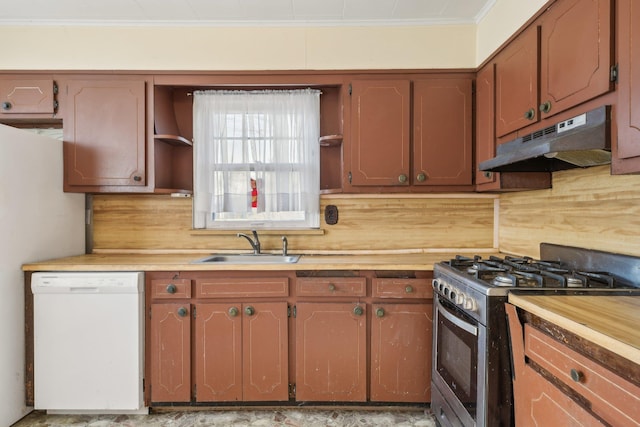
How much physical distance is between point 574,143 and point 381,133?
1199mm

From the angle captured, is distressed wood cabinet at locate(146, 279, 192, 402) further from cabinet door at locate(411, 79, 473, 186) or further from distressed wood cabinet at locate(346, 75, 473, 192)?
cabinet door at locate(411, 79, 473, 186)

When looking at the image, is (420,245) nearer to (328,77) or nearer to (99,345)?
(328,77)

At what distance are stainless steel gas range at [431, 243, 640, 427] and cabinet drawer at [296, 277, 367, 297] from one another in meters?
0.48

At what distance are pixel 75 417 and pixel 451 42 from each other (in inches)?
134

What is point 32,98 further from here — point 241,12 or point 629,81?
point 629,81

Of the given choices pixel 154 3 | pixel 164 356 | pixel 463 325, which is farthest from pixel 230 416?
pixel 154 3

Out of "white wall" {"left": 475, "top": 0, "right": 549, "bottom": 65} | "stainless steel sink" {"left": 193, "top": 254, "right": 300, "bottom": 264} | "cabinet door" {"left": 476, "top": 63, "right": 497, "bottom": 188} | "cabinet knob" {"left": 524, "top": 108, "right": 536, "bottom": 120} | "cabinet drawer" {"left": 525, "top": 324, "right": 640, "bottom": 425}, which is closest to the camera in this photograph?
"cabinet drawer" {"left": 525, "top": 324, "right": 640, "bottom": 425}

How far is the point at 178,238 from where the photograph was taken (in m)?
2.65

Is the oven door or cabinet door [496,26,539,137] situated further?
cabinet door [496,26,539,137]

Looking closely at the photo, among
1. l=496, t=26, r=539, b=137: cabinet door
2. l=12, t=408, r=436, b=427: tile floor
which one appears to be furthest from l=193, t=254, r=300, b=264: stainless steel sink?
l=496, t=26, r=539, b=137: cabinet door

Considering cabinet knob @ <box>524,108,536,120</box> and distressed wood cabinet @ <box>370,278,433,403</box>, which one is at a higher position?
cabinet knob @ <box>524,108,536,120</box>

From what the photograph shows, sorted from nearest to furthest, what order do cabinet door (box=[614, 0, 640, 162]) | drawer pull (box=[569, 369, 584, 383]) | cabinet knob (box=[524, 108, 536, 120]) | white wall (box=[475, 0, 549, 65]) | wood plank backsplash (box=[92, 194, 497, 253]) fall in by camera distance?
drawer pull (box=[569, 369, 584, 383]) → cabinet door (box=[614, 0, 640, 162]) → cabinet knob (box=[524, 108, 536, 120]) → white wall (box=[475, 0, 549, 65]) → wood plank backsplash (box=[92, 194, 497, 253])

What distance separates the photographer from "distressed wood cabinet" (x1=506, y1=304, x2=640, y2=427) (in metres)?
0.90

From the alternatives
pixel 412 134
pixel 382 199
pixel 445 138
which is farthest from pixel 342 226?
pixel 445 138
